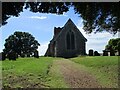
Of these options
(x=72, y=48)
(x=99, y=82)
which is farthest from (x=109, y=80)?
(x=72, y=48)

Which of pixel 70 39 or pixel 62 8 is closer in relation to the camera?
pixel 62 8

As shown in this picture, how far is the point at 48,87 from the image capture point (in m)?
12.3

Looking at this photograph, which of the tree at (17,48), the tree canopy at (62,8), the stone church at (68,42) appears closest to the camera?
the tree canopy at (62,8)

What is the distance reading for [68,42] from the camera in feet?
156

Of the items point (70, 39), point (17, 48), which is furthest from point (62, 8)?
point (17, 48)

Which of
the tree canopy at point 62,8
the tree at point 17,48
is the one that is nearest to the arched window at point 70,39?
the tree at point 17,48

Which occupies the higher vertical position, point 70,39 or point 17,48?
point 70,39

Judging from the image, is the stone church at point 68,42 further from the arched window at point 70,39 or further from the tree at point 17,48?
the tree at point 17,48

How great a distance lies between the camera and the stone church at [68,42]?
44938 mm

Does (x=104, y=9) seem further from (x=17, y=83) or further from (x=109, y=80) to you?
(x=17, y=83)

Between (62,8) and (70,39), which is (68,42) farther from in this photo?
(62,8)

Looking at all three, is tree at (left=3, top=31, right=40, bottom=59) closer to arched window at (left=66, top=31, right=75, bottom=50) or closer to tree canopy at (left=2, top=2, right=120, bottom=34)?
arched window at (left=66, top=31, right=75, bottom=50)

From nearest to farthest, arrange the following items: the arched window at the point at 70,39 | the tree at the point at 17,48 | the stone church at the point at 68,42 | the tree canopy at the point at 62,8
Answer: the tree canopy at the point at 62,8, the tree at the point at 17,48, the stone church at the point at 68,42, the arched window at the point at 70,39

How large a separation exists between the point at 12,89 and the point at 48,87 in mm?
1518
